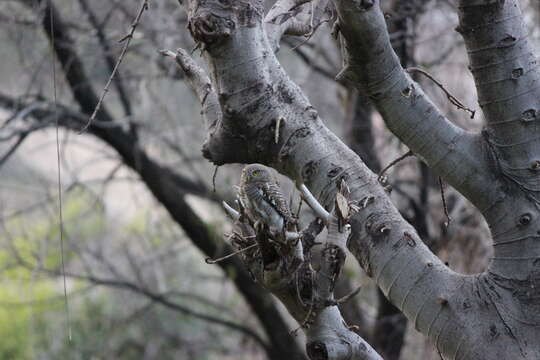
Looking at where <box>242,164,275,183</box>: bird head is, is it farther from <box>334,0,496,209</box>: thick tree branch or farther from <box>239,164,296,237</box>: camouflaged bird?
<box>334,0,496,209</box>: thick tree branch

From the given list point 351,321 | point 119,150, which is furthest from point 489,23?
point 351,321

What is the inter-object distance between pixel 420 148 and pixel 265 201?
53 cm

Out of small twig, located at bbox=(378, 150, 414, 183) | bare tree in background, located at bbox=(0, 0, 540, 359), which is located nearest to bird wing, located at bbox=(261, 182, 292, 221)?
bare tree in background, located at bbox=(0, 0, 540, 359)

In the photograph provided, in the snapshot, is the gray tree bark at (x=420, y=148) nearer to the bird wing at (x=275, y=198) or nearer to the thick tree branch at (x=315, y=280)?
the thick tree branch at (x=315, y=280)

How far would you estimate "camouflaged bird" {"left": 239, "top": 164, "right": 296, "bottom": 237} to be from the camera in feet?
5.36

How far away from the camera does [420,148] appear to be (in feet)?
6.37

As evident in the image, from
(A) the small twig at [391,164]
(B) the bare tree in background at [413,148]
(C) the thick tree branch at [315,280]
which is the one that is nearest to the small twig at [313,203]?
(C) the thick tree branch at [315,280]

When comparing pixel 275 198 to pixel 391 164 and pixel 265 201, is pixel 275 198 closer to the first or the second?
pixel 265 201

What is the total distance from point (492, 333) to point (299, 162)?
2.18ft

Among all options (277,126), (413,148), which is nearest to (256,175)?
(277,126)

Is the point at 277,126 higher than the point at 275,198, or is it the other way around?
the point at 277,126

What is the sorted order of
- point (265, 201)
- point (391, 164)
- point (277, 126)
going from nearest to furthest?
point (265, 201), point (277, 126), point (391, 164)

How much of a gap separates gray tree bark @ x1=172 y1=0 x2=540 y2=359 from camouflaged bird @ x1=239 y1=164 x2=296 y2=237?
248 mm

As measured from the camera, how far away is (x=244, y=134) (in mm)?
1911
